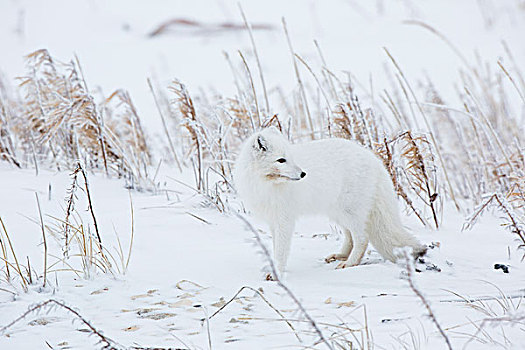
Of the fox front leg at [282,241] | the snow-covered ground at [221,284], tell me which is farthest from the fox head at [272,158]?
the snow-covered ground at [221,284]

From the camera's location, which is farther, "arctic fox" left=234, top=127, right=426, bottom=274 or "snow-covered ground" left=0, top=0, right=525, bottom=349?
"arctic fox" left=234, top=127, right=426, bottom=274

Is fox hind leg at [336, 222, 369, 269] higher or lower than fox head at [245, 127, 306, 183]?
lower

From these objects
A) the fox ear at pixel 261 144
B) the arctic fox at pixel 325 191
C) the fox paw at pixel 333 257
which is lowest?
the fox paw at pixel 333 257

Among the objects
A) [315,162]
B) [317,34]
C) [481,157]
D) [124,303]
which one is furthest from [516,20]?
[124,303]

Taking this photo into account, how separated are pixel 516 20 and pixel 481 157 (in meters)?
9.35

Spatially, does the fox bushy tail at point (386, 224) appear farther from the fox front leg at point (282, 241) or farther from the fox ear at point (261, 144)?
the fox ear at point (261, 144)

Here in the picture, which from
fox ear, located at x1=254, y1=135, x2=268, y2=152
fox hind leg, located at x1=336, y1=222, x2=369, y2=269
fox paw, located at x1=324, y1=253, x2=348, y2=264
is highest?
fox ear, located at x1=254, y1=135, x2=268, y2=152

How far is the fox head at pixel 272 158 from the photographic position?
304 centimetres

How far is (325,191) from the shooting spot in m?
3.25

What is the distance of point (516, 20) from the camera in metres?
12.2

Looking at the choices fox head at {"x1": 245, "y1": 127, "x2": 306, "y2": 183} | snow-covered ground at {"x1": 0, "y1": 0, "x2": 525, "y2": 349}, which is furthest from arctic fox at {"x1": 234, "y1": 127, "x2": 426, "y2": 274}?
snow-covered ground at {"x1": 0, "y1": 0, "x2": 525, "y2": 349}

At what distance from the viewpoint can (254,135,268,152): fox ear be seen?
3111mm

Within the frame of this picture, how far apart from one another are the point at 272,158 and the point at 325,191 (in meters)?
0.41

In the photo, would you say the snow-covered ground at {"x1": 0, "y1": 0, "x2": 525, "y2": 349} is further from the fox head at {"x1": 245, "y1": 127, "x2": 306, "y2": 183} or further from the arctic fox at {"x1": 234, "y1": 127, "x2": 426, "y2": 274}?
the fox head at {"x1": 245, "y1": 127, "x2": 306, "y2": 183}
